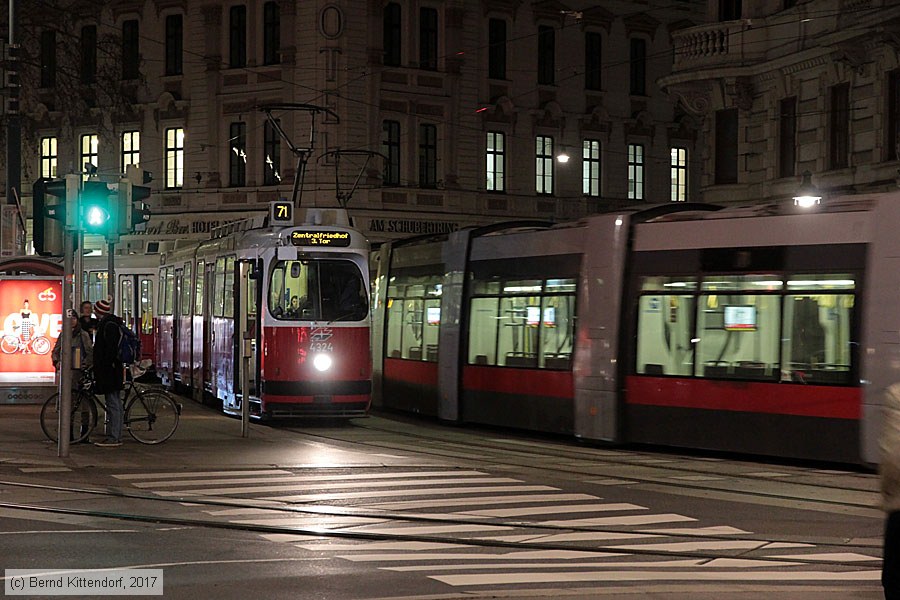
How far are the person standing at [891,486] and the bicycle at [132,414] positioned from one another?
1366cm

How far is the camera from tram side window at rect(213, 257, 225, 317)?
26.7m

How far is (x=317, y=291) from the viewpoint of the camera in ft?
79.6

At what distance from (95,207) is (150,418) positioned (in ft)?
9.34

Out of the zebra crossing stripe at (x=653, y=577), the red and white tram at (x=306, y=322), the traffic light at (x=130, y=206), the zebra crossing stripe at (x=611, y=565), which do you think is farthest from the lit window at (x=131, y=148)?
the zebra crossing stripe at (x=653, y=577)

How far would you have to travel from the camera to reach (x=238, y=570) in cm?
1052

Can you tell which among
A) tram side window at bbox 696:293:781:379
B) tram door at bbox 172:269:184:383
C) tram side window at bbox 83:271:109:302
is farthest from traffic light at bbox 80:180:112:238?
tram side window at bbox 83:271:109:302

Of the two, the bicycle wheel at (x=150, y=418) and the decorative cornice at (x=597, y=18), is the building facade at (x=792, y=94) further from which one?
the decorative cornice at (x=597, y=18)

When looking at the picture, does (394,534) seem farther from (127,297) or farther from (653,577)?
(127,297)

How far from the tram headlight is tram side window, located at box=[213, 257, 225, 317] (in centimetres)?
298

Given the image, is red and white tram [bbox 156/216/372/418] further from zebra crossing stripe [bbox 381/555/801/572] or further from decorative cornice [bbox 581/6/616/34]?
decorative cornice [bbox 581/6/616/34]

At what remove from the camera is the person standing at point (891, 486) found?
7348mm

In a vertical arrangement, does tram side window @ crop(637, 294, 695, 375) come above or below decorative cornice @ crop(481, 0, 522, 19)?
below

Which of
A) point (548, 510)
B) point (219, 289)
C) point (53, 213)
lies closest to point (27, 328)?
point (219, 289)

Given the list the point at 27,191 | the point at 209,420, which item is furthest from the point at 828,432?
the point at 27,191
